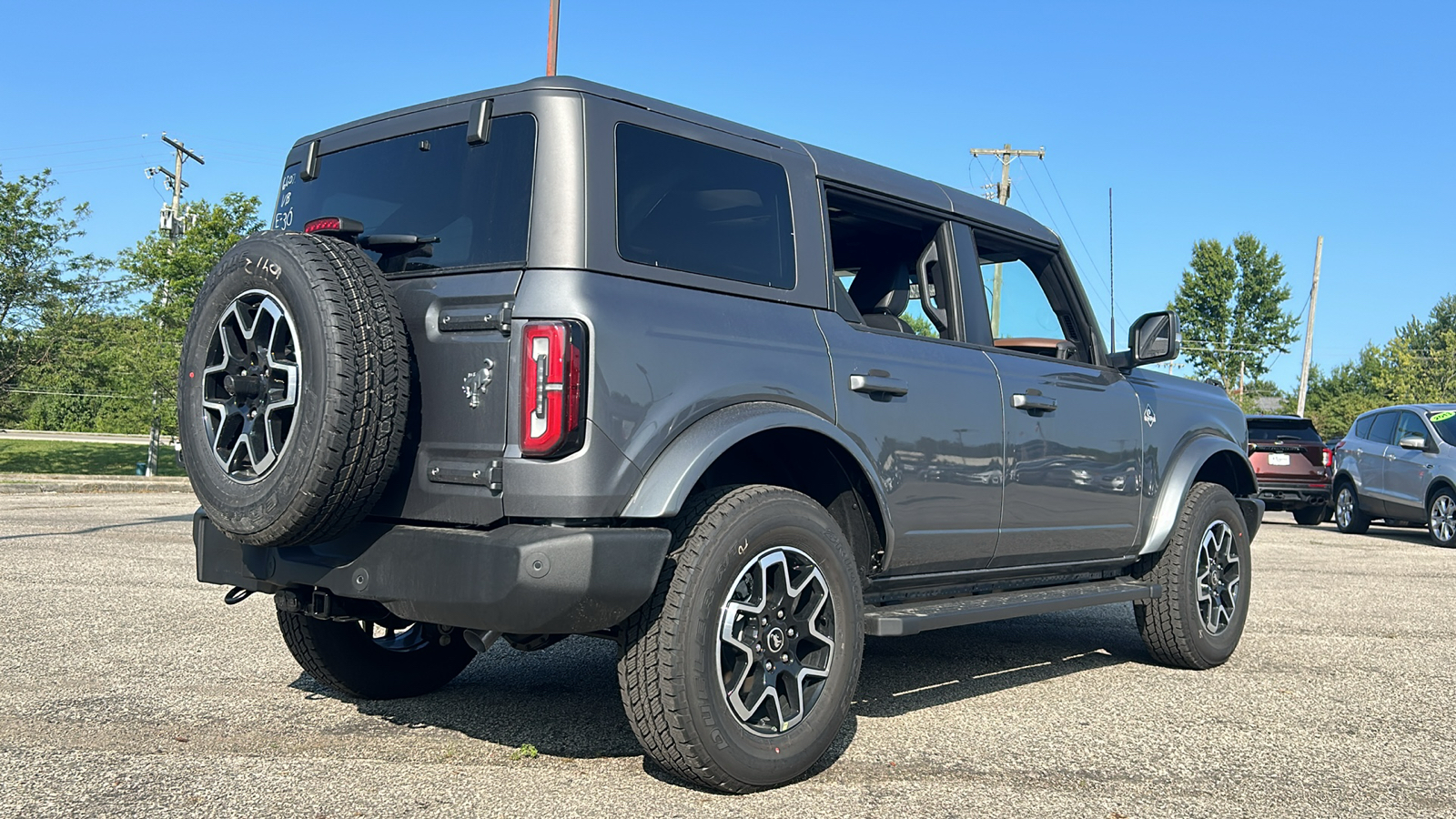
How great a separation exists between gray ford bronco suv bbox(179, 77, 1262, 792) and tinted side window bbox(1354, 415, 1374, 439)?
46.5 feet

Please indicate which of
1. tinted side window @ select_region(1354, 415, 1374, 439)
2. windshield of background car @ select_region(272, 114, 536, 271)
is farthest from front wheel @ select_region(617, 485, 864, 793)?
tinted side window @ select_region(1354, 415, 1374, 439)

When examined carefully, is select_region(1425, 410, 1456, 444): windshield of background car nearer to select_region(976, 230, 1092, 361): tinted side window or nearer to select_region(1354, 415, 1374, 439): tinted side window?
select_region(1354, 415, 1374, 439): tinted side window

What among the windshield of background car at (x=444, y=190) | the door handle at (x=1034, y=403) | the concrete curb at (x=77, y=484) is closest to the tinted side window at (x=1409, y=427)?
the door handle at (x=1034, y=403)

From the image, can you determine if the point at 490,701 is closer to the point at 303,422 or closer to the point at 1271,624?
the point at 303,422

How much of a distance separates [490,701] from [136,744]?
132cm

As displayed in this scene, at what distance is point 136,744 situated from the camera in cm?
399

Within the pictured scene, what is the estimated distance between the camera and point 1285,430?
1786 centimetres

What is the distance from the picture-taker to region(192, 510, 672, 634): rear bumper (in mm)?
3203

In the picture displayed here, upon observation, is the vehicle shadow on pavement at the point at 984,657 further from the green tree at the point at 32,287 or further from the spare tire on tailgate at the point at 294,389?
the green tree at the point at 32,287

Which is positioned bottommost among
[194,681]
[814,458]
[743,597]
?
[194,681]

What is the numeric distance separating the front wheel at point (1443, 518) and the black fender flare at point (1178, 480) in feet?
33.4

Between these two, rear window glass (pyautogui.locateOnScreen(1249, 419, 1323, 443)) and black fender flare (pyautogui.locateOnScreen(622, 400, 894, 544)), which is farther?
rear window glass (pyautogui.locateOnScreen(1249, 419, 1323, 443))

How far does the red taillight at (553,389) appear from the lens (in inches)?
128

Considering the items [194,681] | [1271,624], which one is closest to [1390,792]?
[1271,624]
